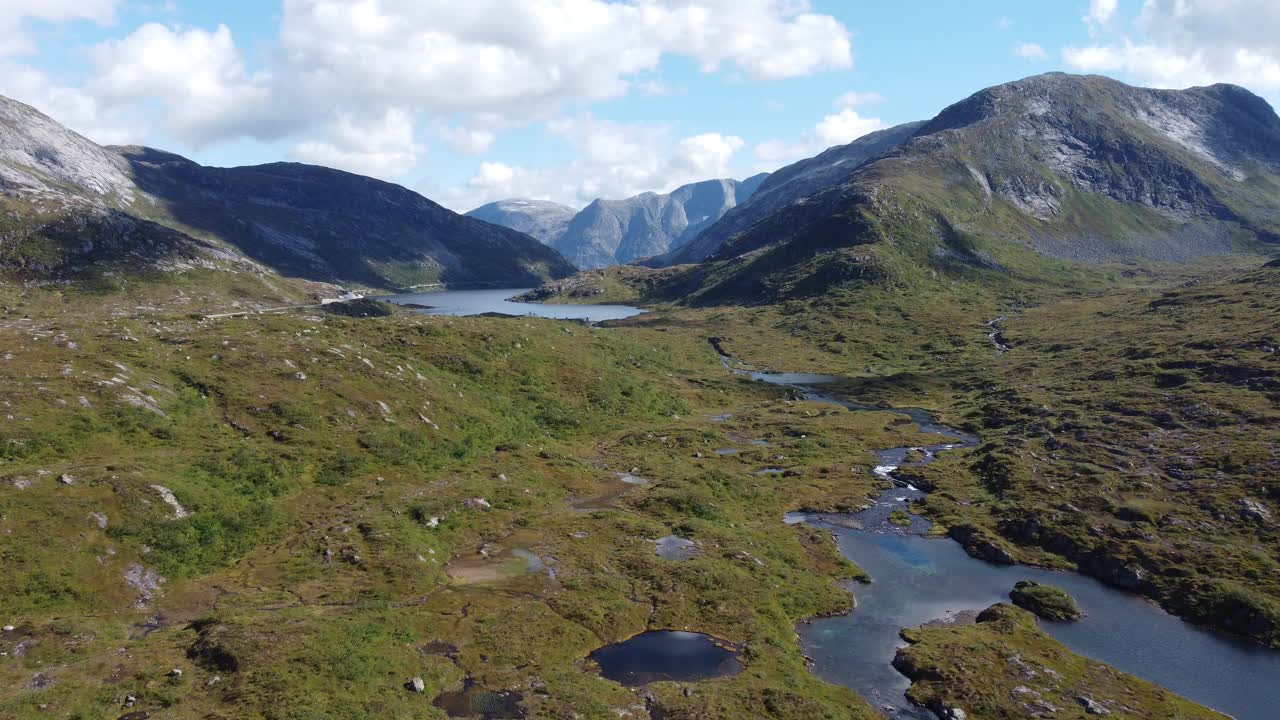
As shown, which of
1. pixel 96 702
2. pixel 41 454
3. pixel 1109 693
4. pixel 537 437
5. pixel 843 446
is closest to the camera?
pixel 96 702

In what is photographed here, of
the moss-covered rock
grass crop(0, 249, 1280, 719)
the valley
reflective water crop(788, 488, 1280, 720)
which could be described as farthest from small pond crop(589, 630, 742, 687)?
the moss-covered rock

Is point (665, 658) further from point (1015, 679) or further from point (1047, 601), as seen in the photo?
point (1047, 601)

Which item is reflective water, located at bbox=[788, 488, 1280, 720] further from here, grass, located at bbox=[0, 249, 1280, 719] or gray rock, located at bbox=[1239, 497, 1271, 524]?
gray rock, located at bbox=[1239, 497, 1271, 524]

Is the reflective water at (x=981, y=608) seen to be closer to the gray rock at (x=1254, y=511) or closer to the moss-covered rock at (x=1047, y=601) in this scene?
the moss-covered rock at (x=1047, y=601)

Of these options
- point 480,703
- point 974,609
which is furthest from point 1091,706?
point 480,703

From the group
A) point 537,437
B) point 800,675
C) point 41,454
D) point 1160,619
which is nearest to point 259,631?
point 41,454

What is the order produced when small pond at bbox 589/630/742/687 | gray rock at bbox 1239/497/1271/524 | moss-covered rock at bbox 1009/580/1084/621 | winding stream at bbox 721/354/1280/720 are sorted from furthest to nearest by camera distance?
gray rock at bbox 1239/497/1271/524 → moss-covered rock at bbox 1009/580/1084/621 → winding stream at bbox 721/354/1280/720 → small pond at bbox 589/630/742/687

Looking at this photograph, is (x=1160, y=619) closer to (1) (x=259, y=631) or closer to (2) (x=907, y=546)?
(2) (x=907, y=546)

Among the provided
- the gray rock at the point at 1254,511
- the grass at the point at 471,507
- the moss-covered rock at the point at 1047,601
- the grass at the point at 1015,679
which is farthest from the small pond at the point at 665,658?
the gray rock at the point at 1254,511
